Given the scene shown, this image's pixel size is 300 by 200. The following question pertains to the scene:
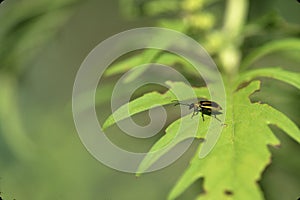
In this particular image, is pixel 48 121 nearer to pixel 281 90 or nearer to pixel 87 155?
pixel 87 155

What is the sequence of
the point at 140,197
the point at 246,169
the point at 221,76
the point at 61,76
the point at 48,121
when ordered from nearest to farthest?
the point at 246,169 → the point at 221,76 → the point at 140,197 → the point at 48,121 → the point at 61,76

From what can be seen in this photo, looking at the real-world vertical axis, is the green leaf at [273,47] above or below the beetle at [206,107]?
above

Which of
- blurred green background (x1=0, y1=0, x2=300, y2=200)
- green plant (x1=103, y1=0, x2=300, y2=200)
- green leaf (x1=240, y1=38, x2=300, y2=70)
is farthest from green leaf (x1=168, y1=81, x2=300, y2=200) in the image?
blurred green background (x1=0, y1=0, x2=300, y2=200)

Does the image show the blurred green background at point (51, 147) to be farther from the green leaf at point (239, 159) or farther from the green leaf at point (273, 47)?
the green leaf at point (239, 159)

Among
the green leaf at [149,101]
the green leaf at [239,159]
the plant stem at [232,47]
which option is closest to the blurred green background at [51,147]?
the plant stem at [232,47]

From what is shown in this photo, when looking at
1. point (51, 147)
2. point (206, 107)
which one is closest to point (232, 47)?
point (206, 107)

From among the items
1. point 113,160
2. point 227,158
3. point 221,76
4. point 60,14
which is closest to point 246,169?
point 227,158

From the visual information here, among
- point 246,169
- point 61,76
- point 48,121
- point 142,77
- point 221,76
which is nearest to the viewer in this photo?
point 246,169
